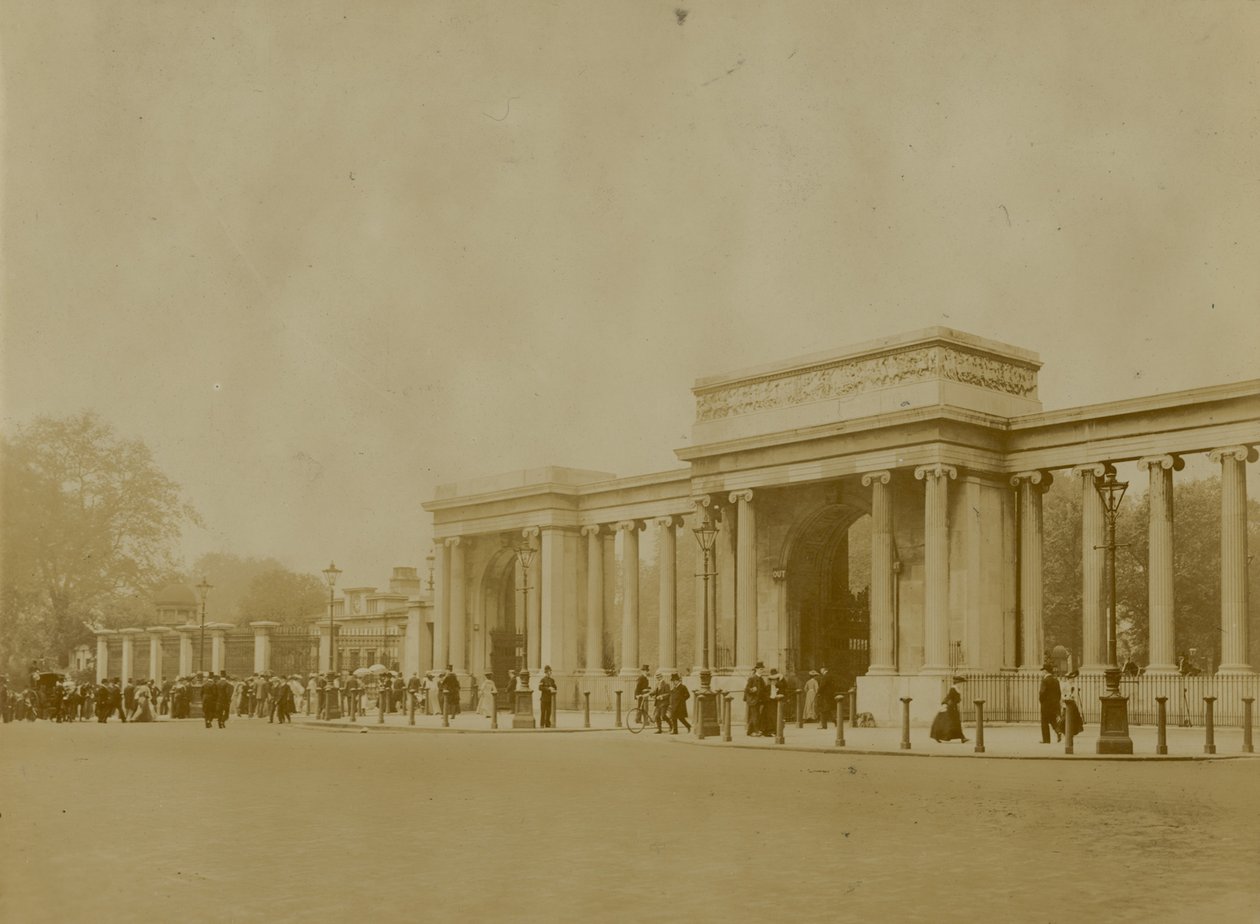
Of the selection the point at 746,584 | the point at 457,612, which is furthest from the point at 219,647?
the point at 746,584

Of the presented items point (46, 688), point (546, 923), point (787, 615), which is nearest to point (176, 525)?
point (46, 688)

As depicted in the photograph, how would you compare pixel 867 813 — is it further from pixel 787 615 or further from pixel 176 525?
pixel 176 525

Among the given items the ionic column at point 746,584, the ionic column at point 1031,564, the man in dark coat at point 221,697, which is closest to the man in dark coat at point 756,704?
the ionic column at point 1031,564

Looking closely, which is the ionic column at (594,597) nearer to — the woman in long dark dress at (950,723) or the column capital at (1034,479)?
the column capital at (1034,479)

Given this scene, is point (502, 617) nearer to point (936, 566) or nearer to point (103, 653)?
point (103, 653)

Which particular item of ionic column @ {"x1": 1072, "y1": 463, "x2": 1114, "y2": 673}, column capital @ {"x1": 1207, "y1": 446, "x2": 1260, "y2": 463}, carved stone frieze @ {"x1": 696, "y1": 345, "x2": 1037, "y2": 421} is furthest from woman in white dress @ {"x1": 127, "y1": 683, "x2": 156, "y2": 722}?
column capital @ {"x1": 1207, "y1": 446, "x2": 1260, "y2": 463}
